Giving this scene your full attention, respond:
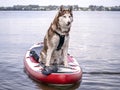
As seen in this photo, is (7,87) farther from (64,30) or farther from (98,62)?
(98,62)

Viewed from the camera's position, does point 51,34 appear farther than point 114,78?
No

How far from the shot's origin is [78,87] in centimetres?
1391

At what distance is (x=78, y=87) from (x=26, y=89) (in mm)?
2053

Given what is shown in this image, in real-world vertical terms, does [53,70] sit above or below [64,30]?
below

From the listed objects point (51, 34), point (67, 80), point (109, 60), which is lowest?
point (109, 60)

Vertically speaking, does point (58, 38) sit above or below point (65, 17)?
below

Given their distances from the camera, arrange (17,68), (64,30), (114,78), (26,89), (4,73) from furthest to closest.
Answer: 1. (17,68)
2. (4,73)
3. (114,78)
4. (26,89)
5. (64,30)

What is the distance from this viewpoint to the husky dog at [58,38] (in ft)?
40.7

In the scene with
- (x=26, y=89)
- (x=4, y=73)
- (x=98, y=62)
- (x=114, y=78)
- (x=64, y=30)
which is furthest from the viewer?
(x=98, y=62)

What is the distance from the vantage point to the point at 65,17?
1234 cm

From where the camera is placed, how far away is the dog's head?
40.4 feet

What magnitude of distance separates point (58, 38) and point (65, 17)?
991 mm

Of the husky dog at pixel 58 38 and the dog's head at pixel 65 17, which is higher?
the dog's head at pixel 65 17

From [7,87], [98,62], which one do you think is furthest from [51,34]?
[98,62]
